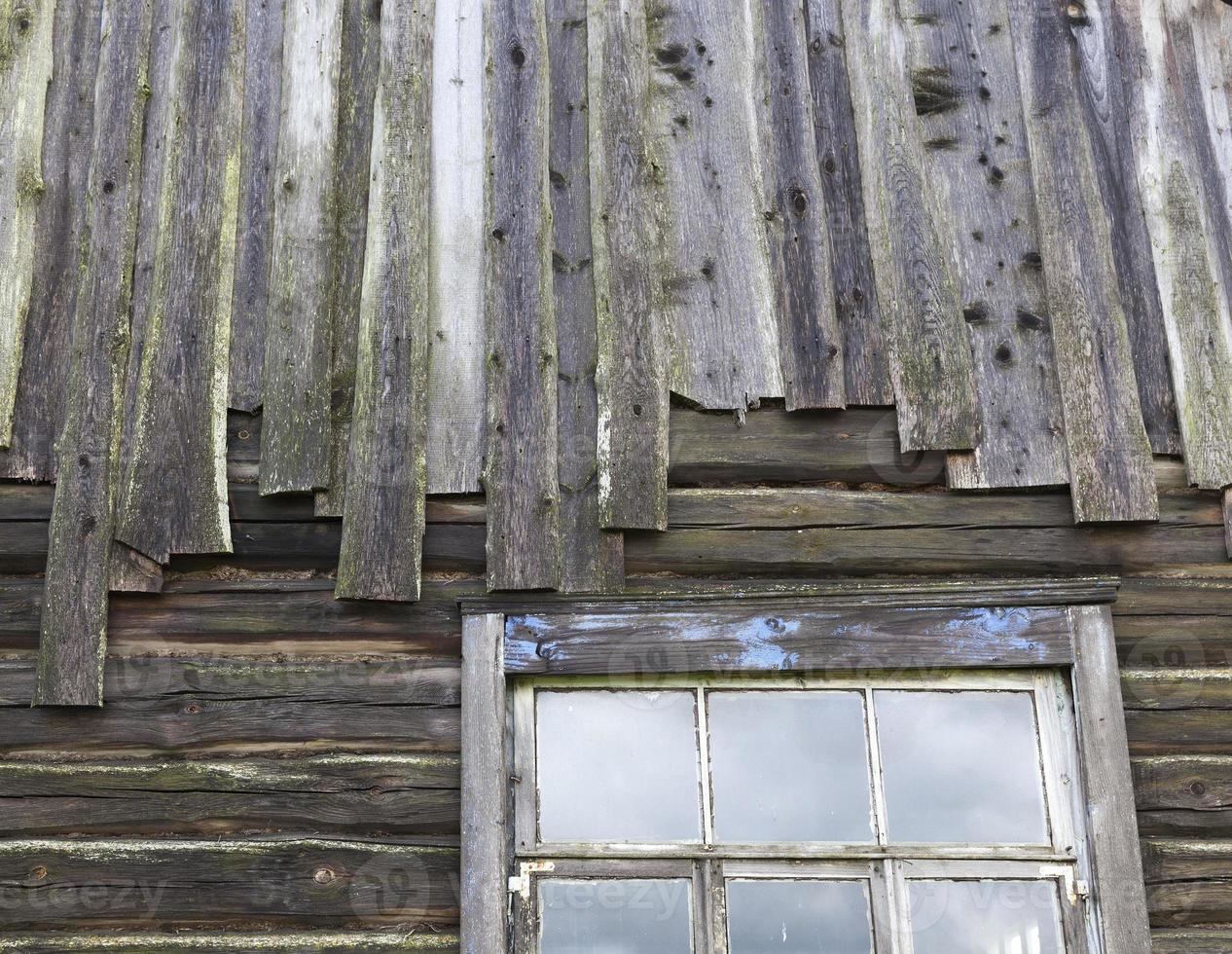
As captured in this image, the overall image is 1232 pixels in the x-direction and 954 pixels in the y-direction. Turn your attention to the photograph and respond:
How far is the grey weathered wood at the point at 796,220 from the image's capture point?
3643 millimetres

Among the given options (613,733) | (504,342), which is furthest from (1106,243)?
(613,733)

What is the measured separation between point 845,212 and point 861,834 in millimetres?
1923

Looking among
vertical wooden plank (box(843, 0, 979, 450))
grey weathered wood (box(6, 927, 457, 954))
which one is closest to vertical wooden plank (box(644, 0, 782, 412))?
vertical wooden plank (box(843, 0, 979, 450))

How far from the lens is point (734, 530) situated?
3.52 metres

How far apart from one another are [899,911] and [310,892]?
1.59 meters

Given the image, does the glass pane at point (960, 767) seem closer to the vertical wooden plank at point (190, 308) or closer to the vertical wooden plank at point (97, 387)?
the vertical wooden plank at point (190, 308)

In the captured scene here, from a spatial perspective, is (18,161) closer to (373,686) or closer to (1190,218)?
(373,686)

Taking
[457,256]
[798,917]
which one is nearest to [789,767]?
[798,917]

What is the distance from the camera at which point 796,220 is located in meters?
3.79

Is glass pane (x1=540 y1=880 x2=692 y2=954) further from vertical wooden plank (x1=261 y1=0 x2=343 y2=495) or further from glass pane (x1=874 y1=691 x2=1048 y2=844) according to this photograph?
vertical wooden plank (x1=261 y1=0 x2=343 y2=495)

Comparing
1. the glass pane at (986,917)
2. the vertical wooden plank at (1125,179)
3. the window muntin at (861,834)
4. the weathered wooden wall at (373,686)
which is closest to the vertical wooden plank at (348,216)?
the weathered wooden wall at (373,686)

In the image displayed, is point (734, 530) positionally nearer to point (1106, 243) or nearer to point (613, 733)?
point (613, 733)

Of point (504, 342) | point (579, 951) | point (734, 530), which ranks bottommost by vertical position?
point (579, 951)

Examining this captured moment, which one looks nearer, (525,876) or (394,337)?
(525,876)
